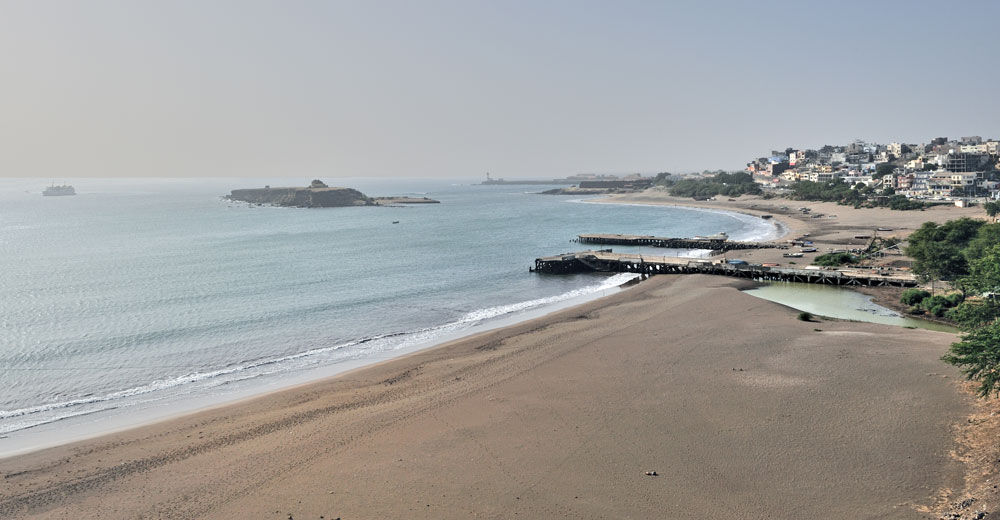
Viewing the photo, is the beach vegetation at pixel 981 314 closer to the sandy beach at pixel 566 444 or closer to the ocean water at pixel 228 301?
the sandy beach at pixel 566 444

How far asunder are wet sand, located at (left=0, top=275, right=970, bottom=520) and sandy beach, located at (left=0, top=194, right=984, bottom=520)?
0.08 metres

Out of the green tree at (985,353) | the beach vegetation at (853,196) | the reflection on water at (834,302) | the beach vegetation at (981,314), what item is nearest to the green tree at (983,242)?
the reflection on water at (834,302)

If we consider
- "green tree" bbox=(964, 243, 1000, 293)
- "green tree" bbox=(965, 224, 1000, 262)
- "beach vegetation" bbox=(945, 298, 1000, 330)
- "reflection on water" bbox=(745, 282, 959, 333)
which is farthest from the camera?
"green tree" bbox=(965, 224, 1000, 262)

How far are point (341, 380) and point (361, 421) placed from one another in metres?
7.05

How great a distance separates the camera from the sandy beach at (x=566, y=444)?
59.6ft

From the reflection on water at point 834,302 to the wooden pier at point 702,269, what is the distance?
4.52 feet

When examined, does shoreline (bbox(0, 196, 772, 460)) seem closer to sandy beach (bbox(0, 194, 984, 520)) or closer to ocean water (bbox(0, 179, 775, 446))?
ocean water (bbox(0, 179, 775, 446))

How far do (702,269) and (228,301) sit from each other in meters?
46.3

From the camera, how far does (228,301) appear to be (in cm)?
5244

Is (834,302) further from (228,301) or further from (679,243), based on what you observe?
(228,301)

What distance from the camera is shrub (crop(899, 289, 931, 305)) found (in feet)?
147

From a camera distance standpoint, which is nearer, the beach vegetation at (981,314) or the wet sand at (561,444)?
the wet sand at (561,444)

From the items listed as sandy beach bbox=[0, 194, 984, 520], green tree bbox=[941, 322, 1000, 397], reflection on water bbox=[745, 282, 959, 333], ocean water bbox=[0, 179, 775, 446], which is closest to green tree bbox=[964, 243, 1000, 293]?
green tree bbox=[941, 322, 1000, 397]

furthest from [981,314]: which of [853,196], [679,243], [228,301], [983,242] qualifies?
[853,196]
